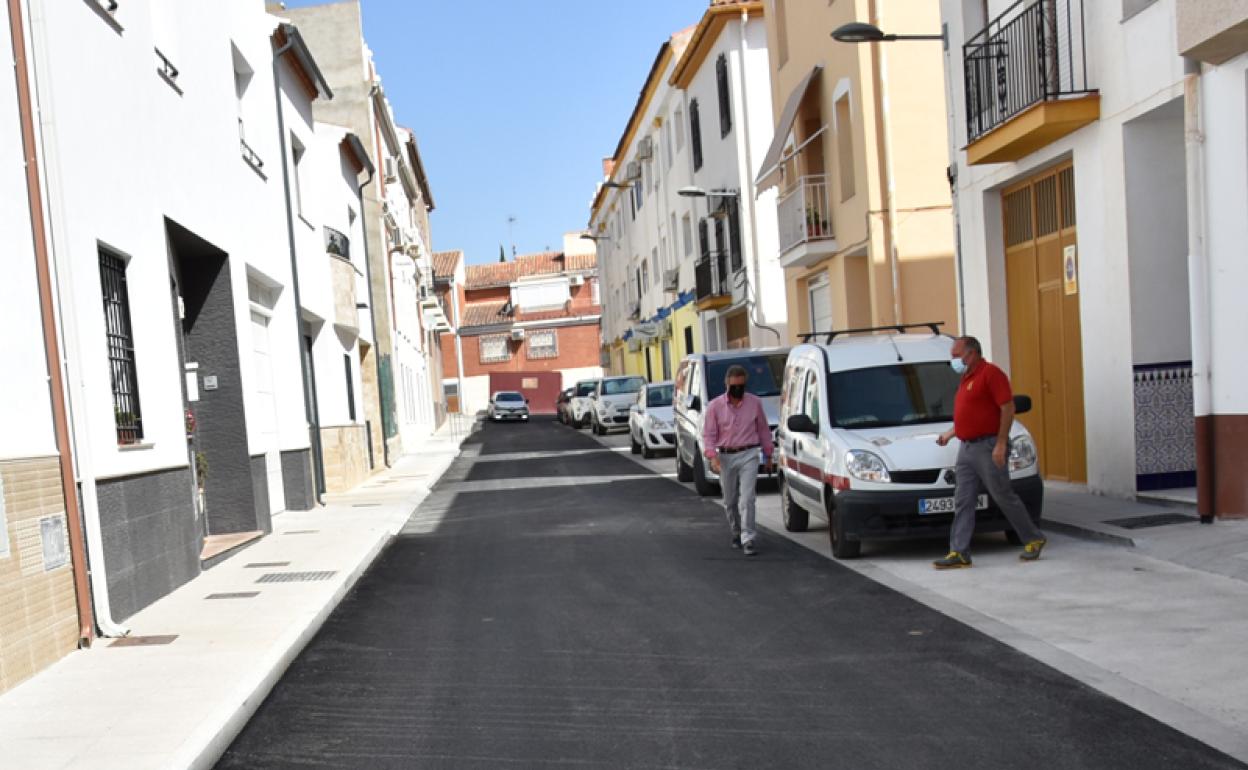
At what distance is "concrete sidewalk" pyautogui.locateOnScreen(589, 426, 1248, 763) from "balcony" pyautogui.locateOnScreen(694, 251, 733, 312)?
19.3 metres

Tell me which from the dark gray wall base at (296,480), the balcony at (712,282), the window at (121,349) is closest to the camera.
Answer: the window at (121,349)

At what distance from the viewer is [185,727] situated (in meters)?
5.33

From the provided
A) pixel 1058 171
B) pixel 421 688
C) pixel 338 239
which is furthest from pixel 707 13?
pixel 421 688

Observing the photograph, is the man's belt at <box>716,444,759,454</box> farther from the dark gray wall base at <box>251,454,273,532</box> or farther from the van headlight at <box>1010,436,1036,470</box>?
the dark gray wall base at <box>251,454,273,532</box>

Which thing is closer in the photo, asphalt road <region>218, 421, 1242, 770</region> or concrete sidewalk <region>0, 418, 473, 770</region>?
asphalt road <region>218, 421, 1242, 770</region>

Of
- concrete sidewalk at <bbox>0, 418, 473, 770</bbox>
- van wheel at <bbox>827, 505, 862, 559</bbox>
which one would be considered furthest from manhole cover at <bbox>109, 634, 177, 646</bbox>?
van wheel at <bbox>827, 505, 862, 559</bbox>

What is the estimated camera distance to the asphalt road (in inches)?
189

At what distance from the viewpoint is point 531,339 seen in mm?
74250

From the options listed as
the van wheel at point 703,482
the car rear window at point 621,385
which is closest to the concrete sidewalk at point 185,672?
the van wheel at point 703,482

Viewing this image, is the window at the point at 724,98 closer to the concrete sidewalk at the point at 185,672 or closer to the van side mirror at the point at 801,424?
the van side mirror at the point at 801,424

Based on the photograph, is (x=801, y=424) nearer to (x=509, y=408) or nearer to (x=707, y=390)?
(x=707, y=390)

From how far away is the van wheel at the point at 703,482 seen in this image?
648 inches

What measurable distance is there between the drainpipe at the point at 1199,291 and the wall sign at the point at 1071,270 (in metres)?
2.68

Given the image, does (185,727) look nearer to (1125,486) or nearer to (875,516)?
(875,516)
